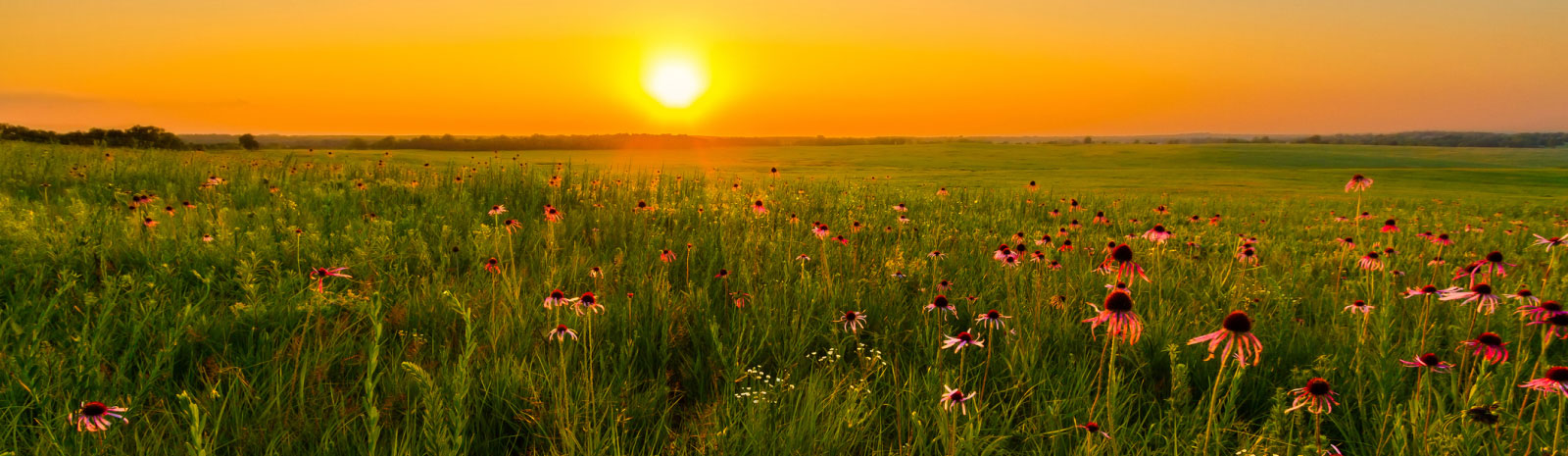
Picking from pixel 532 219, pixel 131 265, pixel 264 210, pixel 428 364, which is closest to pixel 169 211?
pixel 264 210

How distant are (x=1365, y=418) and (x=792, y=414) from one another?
5.87 feet

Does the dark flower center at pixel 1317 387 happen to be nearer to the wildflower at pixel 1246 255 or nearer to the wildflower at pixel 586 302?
the wildflower at pixel 586 302

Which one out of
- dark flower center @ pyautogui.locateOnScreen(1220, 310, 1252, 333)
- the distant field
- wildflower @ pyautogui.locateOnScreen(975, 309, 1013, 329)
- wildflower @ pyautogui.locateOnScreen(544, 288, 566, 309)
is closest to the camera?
dark flower center @ pyautogui.locateOnScreen(1220, 310, 1252, 333)

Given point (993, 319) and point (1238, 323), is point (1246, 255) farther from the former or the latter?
point (1238, 323)

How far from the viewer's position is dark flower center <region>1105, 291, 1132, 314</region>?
1.45 metres

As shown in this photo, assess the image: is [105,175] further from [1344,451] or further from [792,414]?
[1344,451]

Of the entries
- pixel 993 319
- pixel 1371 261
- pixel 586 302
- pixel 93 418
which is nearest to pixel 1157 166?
pixel 1371 261

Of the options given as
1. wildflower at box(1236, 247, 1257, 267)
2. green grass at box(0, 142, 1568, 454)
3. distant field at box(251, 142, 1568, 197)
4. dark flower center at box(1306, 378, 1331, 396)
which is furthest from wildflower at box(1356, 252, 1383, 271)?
distant field at box(251, 142, 1568, 197)

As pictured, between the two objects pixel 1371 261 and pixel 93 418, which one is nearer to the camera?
pixel 93 418

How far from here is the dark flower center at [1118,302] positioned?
1.45m

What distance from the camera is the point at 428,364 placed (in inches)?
89.3

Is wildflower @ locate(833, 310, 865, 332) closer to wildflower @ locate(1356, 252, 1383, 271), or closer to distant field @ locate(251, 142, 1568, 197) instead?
wildflower @ locate(1356, 252, 1383, 271)

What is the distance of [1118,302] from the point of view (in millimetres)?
1451

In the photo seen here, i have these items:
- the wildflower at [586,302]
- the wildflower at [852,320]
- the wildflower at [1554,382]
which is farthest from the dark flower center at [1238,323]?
the wildflower at [586,302]
